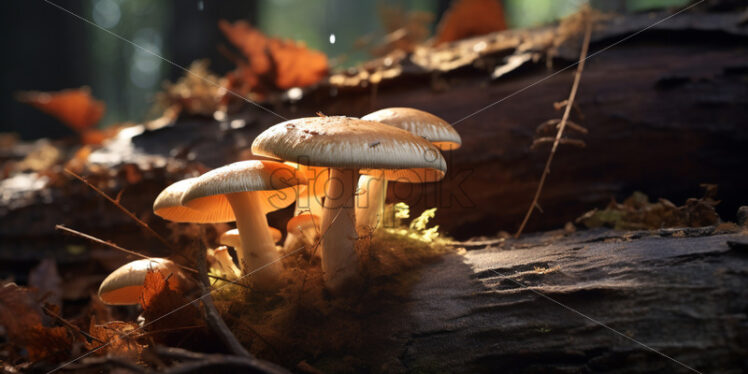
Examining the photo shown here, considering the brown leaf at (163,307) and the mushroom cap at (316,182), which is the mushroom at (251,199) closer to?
the mushroom cap at (316,182)

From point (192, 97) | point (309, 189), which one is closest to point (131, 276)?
point (309, 189)

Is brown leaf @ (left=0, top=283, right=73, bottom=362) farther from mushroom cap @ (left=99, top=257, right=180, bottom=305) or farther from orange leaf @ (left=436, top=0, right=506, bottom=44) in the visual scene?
orange leaf @ (left=436, top=0, right=506, bottom=44)

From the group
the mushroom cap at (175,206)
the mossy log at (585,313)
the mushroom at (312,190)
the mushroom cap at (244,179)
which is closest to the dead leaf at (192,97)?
the mushroom cap at (175,206)

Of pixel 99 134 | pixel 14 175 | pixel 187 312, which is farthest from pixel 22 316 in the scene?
pixel 99 134

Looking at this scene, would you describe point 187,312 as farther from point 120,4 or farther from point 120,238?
point 120,4

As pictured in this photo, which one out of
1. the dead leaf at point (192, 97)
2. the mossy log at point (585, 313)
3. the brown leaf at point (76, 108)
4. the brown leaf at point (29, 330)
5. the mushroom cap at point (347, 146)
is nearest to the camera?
the mossy log at point (585, 313)

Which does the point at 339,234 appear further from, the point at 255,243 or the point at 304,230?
the point at 255,243

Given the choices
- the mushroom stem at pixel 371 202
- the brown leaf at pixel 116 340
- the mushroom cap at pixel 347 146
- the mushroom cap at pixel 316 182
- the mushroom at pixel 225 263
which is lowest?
the brown leaf at pixel 116 340
